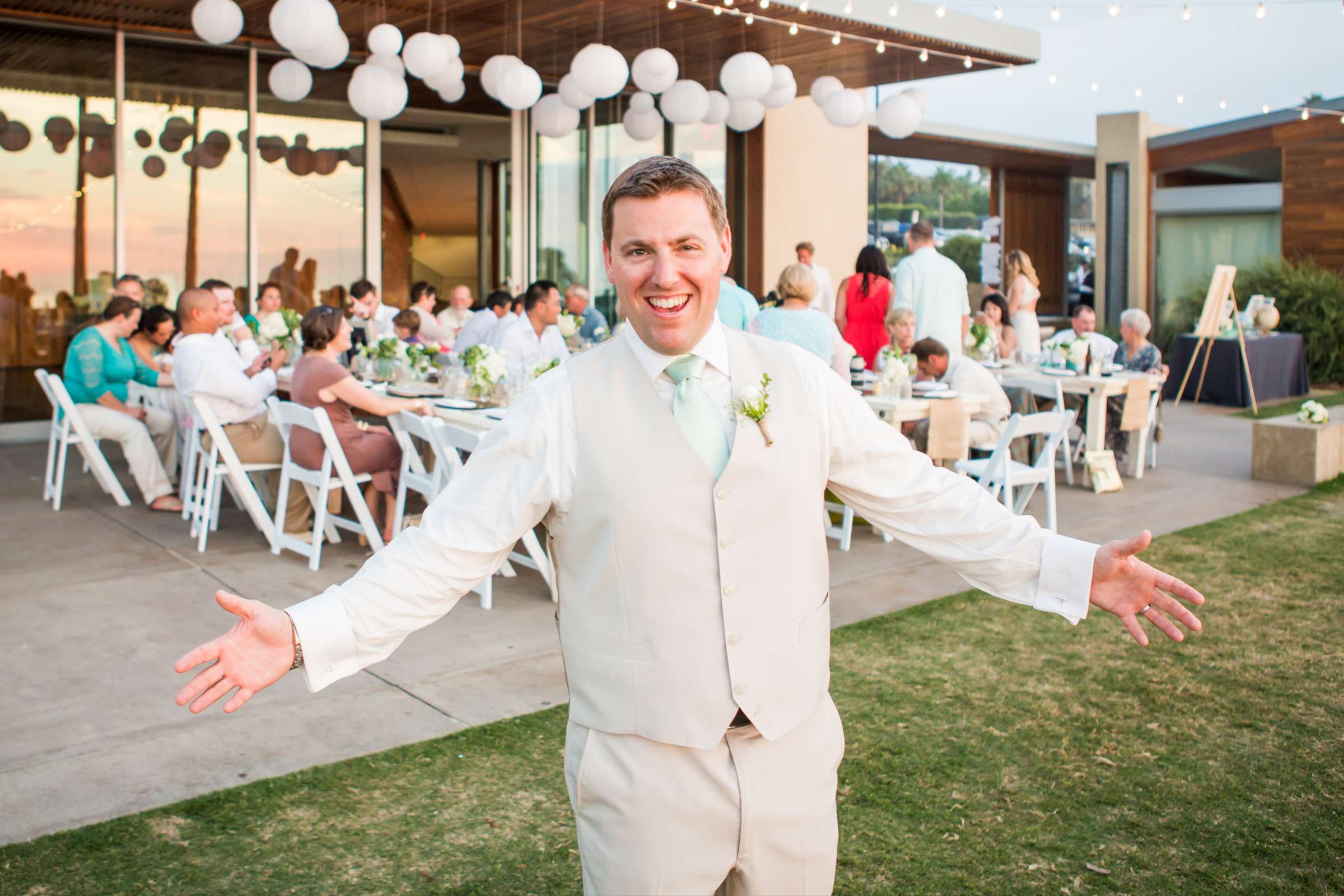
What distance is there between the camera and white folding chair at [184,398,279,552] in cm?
591

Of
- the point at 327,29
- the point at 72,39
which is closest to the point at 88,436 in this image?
the point at 327,29

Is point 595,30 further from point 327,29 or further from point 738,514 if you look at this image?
point 738,514

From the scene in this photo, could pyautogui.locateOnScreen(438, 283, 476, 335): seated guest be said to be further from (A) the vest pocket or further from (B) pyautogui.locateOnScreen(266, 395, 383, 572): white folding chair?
(A) the vest pocket

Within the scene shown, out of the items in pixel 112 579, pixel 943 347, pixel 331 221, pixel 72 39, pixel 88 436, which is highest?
pixel 72 39

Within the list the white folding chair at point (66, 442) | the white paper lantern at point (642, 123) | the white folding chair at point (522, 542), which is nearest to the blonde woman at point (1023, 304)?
the white paper lantern at point (642, 123)

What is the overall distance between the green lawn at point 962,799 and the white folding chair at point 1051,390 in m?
3.06

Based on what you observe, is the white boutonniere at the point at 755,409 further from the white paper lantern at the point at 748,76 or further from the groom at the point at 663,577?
the white paper lantern at the point at 748,76

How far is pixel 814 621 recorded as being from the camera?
1.66 meters

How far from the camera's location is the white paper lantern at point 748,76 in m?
8.12

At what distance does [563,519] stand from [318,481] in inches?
174

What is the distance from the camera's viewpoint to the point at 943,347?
23.5 feet

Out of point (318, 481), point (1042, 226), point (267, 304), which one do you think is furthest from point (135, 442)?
point (1042, 226)

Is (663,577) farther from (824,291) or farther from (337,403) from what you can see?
(824,291)

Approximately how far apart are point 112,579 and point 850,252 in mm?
10636
